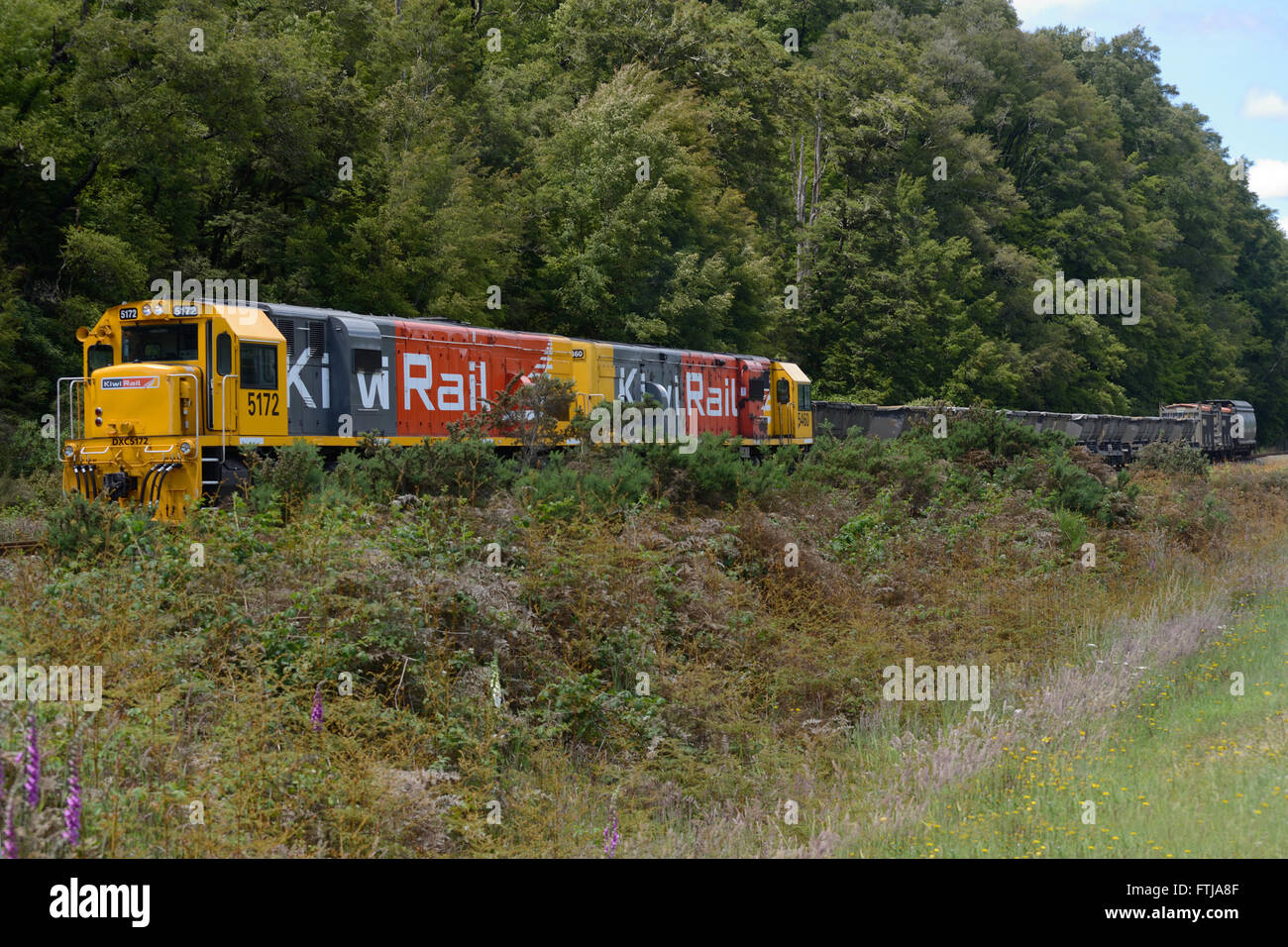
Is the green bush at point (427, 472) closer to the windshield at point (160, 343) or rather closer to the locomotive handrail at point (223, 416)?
the locomotive handrail at point (223, 416)

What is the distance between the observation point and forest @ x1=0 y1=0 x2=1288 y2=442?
28250 millimetres

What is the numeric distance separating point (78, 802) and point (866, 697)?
883 cm

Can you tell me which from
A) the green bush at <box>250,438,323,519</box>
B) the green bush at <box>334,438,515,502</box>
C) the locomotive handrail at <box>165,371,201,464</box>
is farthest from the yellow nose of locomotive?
the green bush at <box>334,438,515,502</box>

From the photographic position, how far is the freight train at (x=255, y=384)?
16.6 meters

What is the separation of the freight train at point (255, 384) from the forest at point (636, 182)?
7.07 meters

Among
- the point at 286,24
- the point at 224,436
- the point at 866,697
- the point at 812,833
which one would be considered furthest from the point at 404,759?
the point at 286,24

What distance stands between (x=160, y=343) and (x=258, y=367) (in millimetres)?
1727

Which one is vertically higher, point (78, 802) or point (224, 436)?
point (224, 436)

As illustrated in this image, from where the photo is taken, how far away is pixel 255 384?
17.4 metres

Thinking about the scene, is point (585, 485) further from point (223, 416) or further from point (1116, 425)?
point (1116, 425)

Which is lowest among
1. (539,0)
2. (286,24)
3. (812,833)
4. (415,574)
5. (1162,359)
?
(812,833)

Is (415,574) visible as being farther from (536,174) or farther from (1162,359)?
(1162,359)

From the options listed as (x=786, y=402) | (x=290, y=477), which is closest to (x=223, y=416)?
(x=290, y=477)

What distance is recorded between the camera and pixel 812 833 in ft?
28.0
